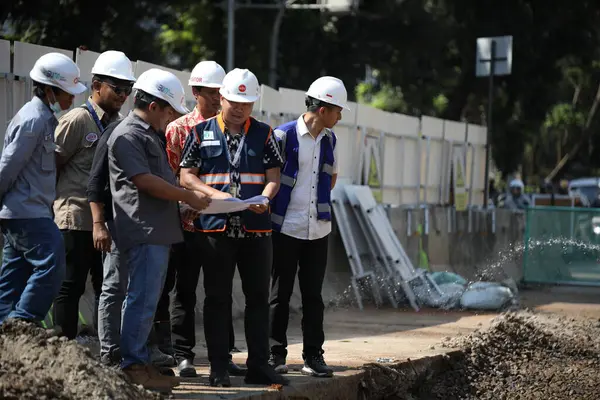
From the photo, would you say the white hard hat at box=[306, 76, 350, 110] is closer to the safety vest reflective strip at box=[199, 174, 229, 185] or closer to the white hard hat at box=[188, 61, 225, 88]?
the white hard hat at box=[188, 61, 225, 88]

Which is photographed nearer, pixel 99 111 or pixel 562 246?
pixel 99 111

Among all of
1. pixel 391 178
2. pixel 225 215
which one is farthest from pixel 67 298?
pixel 391 178

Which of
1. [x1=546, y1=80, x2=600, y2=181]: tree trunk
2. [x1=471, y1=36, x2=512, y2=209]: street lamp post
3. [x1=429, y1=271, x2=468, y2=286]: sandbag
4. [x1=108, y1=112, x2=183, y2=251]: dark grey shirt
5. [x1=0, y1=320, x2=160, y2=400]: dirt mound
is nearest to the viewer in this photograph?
[x1=0, y1=320, x2=160, y2=400]: dirt mound

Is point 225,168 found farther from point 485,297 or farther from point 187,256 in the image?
point 485,297

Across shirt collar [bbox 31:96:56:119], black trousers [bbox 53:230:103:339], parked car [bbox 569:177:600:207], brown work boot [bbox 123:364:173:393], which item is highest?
shirt collar [bbox 31:96:56:119]

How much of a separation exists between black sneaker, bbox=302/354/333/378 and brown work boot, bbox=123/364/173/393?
5.00 feet

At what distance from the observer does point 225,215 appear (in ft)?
25.1

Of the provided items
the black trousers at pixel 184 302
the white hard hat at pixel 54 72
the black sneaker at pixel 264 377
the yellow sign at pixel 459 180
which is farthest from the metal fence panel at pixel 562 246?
the white hard hat at pixel 54 72

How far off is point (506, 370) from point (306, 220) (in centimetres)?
284

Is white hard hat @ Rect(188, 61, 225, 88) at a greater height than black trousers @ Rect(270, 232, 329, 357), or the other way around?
white hard hat @ Rect(188, 61, 225, 88)

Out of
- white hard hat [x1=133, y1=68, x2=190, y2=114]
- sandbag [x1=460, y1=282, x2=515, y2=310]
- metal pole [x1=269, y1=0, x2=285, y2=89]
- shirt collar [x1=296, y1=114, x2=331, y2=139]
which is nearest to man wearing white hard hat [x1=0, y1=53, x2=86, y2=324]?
white hard hat [x1=133, y1=68, x2=190, y2=114]

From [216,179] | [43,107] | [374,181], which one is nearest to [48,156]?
[43,107]

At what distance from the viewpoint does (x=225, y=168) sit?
7.74m

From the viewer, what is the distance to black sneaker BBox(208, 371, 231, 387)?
25.4 ft
